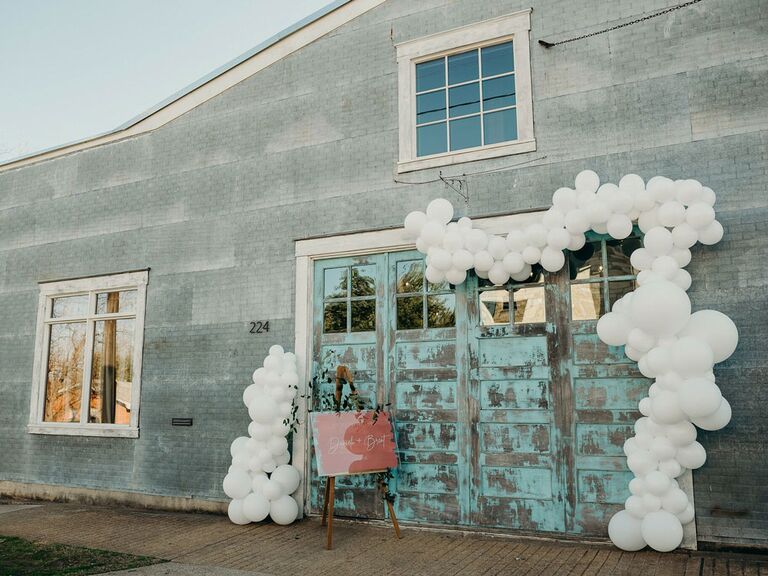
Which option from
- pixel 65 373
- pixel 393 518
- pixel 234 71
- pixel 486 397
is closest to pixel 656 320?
pixel 486 397

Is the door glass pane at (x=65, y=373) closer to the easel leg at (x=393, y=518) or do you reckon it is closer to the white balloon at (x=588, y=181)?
the easel leg at (x=393, y=518)

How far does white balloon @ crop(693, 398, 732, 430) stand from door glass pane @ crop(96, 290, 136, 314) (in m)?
6.28

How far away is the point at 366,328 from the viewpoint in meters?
6.59

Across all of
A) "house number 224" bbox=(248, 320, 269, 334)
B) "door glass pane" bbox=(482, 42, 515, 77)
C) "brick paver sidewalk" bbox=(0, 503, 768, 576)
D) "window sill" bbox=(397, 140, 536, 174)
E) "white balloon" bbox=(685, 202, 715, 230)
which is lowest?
"brick paver sidewalk" bbox=(0, 503, 768, 576)

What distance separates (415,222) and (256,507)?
9.87ft

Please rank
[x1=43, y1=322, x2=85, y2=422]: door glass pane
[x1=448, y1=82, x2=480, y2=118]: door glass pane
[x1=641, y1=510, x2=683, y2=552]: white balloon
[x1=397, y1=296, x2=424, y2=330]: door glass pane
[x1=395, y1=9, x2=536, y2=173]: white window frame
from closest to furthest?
[x1=641, y1=510, x2=683, y2=552]: white balloon
[x1=395, y1=9, x2=536, y2=173]: white window frame
[x1=397, y1=296, x2=424, y2=330]: door glass pane
[x1=448, y1=82, x2=480, y2=118]: door glass pane
[x1=43, y1=322, x2=85, y2=422]: door glass pane

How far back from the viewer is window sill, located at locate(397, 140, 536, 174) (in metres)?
6.09

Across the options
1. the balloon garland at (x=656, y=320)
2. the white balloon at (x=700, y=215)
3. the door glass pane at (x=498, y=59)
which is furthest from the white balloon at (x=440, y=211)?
Answer: the white balloon at (x=700, y=215)

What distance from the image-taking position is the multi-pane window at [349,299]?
6.60 metres

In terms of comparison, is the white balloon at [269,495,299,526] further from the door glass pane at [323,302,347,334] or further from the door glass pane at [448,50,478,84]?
the door glass pane at [448,50,478,84]

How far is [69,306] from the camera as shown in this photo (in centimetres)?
853

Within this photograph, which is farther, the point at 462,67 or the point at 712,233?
the point at 462,67

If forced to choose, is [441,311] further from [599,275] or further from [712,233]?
[712,233]

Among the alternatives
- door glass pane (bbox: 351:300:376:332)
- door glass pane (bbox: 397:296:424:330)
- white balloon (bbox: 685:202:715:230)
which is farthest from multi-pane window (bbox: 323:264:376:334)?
white balloon (bbox: 685:202:715:230)
